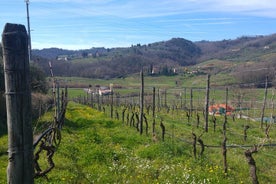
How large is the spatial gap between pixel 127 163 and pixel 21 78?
9.17 m

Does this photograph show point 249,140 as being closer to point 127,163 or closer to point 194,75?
point 127,163

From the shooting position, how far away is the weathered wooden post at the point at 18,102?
304 cm

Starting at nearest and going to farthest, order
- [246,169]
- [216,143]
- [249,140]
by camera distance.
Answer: [246,169]
[216,143]
[249,140]

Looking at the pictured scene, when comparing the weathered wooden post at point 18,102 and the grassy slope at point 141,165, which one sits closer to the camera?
the weathered wooden post at point 18,102

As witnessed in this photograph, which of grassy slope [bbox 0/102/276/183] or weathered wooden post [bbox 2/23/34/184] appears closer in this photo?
weathered wooden post [bbox 2/23/34/184]

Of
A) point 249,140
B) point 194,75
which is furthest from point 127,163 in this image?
point 194,75

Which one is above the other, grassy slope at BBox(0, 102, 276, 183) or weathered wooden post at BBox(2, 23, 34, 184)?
weathered wooden post at BBox(2, 23, 34, 184)

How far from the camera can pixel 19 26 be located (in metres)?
3.04

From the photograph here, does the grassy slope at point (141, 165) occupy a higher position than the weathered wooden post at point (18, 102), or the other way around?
the weathered wooden post at point (18, 102)

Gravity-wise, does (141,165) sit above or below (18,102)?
below

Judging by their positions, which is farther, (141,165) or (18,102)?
(141,165)

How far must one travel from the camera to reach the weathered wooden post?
304 cm

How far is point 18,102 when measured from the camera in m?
3.13

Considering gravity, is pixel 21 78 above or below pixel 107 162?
above
